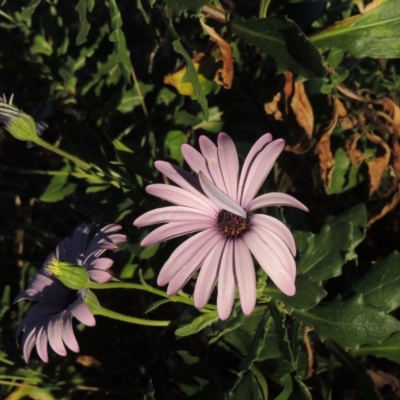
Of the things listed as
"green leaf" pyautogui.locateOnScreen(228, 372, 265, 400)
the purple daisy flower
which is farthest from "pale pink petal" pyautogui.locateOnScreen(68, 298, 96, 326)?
"green leaf" pyautogui.locateOnScreen(228, 372, 265, 400)

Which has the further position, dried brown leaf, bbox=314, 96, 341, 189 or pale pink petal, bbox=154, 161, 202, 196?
dried brown leaf, bbox=314, 96, 341, 189

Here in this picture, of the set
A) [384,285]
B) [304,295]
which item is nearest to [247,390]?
[304,295]

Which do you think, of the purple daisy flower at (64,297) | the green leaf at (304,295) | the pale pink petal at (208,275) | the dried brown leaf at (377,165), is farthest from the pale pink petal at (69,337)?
the dried brown leaf at (377,165)

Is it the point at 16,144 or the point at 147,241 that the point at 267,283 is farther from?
the point at 16,144

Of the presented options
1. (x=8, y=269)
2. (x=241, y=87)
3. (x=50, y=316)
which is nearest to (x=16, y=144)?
(x=8, y=269)

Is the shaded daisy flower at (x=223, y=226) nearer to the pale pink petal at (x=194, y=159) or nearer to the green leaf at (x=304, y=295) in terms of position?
the pale pink petal at (x=194, y=159)

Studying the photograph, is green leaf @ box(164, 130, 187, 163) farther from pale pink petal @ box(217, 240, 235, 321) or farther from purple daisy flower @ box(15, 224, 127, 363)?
pale pink petal @ box(217, 240, 235, 321)
